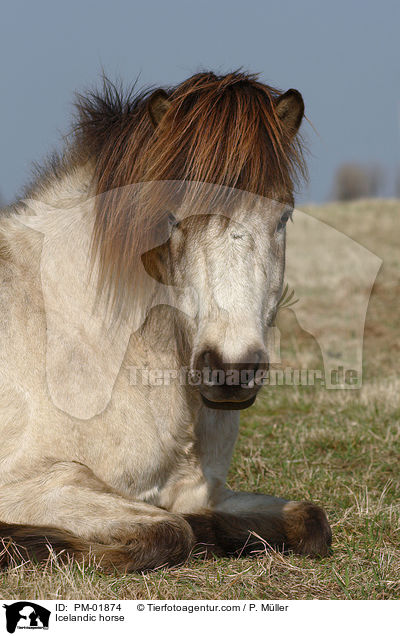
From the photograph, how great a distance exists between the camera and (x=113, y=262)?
3.29 meters

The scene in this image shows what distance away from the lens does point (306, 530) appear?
339cm

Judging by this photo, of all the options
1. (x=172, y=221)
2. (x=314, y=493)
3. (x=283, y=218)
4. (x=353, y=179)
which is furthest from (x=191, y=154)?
(x=353, y=179)

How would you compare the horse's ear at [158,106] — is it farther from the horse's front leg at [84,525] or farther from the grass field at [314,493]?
the grass field at [314,493]

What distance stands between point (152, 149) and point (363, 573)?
2074 millimetres

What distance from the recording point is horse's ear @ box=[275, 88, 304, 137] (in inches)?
128

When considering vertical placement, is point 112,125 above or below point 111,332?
above

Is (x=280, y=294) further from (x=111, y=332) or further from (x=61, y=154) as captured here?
(x=61, y=154)

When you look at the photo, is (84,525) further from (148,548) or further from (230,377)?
(230,377)

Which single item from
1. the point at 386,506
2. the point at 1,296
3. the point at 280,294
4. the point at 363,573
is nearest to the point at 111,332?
the point at 1,296

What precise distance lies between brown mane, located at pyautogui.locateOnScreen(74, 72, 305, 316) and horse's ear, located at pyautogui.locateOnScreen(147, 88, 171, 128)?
1.4 inches

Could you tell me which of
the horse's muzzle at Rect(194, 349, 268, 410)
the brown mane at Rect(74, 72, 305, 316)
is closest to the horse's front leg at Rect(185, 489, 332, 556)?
the horse's muzzle at Rect(194, 349, 268, 410)
